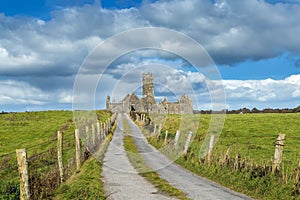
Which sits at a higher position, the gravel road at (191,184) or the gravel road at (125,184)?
the gravel road at (125,184)

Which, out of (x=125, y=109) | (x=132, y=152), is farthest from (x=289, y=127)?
(x=125, y=109)

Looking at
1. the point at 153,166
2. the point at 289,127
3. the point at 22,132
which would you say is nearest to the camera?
the point at 153,166

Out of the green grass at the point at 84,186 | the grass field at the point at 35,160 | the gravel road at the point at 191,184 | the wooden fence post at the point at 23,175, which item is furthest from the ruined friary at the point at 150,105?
the wooden fence post at the point at 23,175

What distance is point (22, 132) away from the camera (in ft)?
175

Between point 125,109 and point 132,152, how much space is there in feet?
396

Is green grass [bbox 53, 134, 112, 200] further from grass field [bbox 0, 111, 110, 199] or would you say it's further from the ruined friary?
the ruined friary

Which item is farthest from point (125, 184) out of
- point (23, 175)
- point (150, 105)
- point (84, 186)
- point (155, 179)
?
point (150, 105)

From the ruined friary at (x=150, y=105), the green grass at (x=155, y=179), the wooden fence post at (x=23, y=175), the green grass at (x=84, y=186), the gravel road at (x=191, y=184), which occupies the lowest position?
the gravel road at (x=191, y=184)

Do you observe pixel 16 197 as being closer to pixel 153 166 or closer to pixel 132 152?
pixel 153 166

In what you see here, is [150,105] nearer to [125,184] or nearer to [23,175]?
[125,184]

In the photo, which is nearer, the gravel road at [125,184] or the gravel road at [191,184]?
the gravel road at [125,184]

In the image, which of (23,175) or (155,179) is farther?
(155,179)

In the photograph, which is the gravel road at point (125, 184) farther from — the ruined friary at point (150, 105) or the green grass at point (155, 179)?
the ruined friary at point (150, 105)

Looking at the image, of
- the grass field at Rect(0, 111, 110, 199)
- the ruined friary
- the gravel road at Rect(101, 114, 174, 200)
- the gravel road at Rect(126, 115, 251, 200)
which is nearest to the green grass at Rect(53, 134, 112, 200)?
the gravel road at Rect(101, 114, 174, 200)
